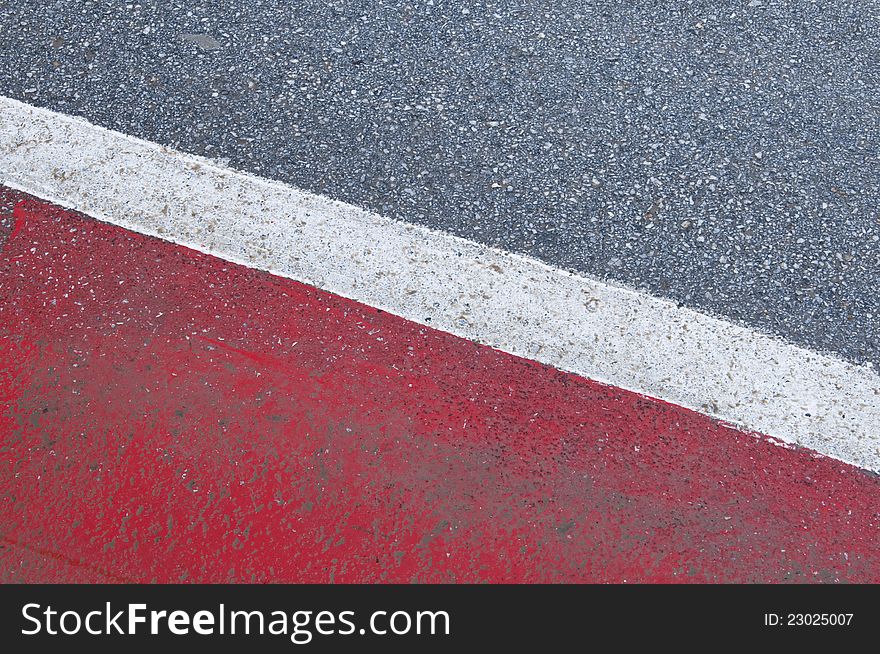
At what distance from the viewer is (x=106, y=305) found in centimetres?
261

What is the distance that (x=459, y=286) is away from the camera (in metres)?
2.70

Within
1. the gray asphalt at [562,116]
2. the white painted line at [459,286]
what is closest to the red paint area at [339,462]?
the white painted line at [459,286]

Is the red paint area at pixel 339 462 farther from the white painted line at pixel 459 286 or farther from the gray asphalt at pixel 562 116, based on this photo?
the gray asphalt at pixel 562 116

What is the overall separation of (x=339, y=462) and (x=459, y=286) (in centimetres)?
75

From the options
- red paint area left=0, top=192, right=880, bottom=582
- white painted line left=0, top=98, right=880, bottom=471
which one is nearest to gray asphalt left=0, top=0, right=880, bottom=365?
white painted line left=0, top=98, right=880, bottom=471

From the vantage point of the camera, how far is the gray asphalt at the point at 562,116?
279 centimetres

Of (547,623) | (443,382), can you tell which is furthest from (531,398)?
(547,623)

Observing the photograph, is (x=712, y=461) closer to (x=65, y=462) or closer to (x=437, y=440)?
(x=437, y=440)

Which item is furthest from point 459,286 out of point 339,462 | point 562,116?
point 562,116

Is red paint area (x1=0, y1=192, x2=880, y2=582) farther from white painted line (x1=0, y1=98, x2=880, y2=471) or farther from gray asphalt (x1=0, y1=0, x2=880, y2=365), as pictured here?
gray asphalt (x1=0, y1=0, x2=880, y2=365)

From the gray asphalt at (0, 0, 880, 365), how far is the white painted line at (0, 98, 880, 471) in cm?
9

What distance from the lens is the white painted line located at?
252 cm

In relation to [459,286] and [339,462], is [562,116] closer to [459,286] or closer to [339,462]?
[459,286]

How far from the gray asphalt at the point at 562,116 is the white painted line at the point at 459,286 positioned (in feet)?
0.28
